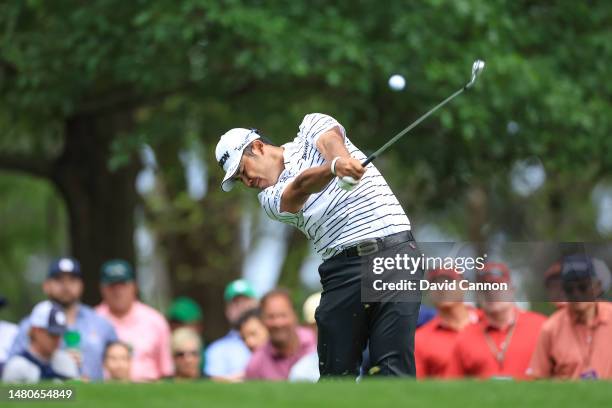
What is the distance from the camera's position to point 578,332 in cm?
809

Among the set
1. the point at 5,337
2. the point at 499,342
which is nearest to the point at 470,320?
the point at 499,342

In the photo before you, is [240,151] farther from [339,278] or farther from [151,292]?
[151,292]

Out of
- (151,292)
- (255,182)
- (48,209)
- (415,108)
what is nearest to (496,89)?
(415,108)

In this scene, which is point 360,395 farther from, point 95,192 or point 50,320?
point 95,192

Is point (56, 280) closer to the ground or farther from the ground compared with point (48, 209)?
closer to the ground

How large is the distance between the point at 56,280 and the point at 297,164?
4.54 m

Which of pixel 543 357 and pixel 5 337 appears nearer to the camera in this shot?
pixel 543 357

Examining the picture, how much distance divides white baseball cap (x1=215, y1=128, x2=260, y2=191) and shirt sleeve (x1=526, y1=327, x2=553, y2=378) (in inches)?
92.3

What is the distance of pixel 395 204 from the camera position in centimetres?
711

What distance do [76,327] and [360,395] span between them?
5.23m

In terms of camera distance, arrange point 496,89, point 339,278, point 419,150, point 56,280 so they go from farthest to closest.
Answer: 1. point 419,150
2. point 496,89
3. point 56,280
4. point 339,278

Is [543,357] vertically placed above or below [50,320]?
below

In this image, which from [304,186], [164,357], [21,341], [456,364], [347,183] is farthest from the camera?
[164,357]

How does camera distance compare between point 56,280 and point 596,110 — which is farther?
point 596,110
